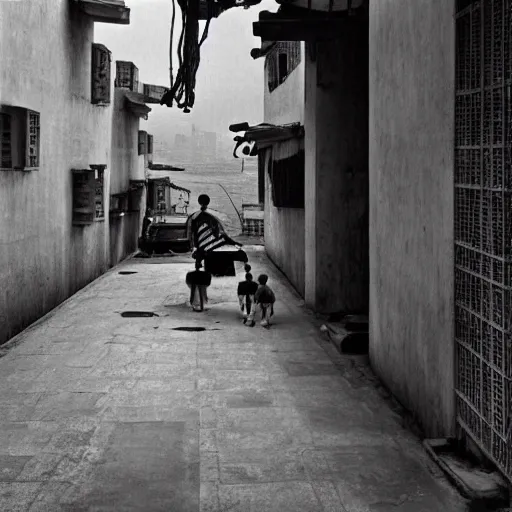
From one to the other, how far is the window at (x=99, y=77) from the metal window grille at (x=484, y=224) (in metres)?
12.5

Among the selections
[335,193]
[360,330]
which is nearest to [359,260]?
[335,193]

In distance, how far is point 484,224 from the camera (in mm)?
4961

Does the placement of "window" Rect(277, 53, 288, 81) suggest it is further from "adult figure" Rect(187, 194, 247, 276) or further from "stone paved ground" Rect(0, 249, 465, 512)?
"stone paved ground" Rect(0, 249, 465, 512)

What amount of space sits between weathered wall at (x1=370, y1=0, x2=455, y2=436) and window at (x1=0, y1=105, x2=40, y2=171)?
→ 5165 millimetres

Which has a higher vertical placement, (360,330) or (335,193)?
(335,193)

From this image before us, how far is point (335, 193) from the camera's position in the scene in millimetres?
12242

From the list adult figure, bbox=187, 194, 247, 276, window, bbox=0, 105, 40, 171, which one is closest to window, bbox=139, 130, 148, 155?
adult figure, bbox=187, 194, 247, 276

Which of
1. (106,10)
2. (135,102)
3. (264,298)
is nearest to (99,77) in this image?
(106,10)

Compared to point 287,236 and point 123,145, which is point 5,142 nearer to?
point 287,236

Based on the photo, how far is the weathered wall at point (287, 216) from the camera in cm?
1498

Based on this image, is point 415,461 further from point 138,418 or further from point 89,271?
point 89,271

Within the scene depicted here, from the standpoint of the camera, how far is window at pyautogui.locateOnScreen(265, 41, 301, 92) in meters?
16.0

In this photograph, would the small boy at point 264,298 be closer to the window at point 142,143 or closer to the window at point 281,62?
the window at point 281,62

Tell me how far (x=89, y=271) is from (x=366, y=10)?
891 centimetres
